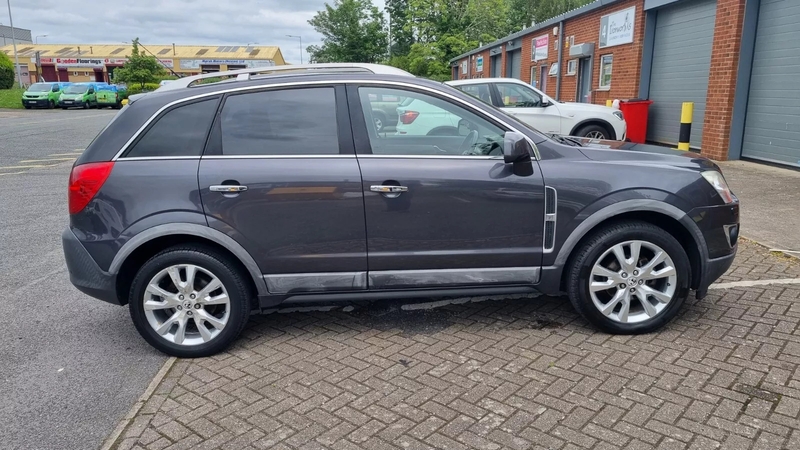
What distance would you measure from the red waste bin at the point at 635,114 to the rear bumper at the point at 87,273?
12.5 m

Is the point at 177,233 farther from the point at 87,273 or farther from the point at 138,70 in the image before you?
the point at 138,70

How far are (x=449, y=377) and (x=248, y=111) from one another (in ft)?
6.85

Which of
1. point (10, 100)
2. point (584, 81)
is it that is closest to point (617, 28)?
point (584, 81)

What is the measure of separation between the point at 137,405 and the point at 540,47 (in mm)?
21755

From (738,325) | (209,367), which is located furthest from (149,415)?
(738,325)

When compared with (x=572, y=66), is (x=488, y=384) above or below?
below

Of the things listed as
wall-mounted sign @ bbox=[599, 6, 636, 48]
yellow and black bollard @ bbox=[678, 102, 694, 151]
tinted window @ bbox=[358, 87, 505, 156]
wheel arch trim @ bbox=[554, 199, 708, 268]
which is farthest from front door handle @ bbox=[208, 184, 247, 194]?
wall-mounted sign @ bbox=[599, 6, 636, 48]

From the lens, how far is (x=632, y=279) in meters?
4.00

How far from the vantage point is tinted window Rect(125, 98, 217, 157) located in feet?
12.8

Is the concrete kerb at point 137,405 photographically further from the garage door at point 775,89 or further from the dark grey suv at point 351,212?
the garage door at point 775,89

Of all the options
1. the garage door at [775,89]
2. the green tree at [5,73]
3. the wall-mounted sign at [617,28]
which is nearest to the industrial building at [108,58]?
the green tree at [5,73]

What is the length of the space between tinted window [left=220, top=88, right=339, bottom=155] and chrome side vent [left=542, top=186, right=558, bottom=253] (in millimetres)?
Result: 1375

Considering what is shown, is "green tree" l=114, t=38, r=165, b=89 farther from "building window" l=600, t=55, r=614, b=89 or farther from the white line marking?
the white line marking

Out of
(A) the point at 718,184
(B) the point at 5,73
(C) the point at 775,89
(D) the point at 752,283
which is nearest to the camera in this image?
(A) the point at 718,184
